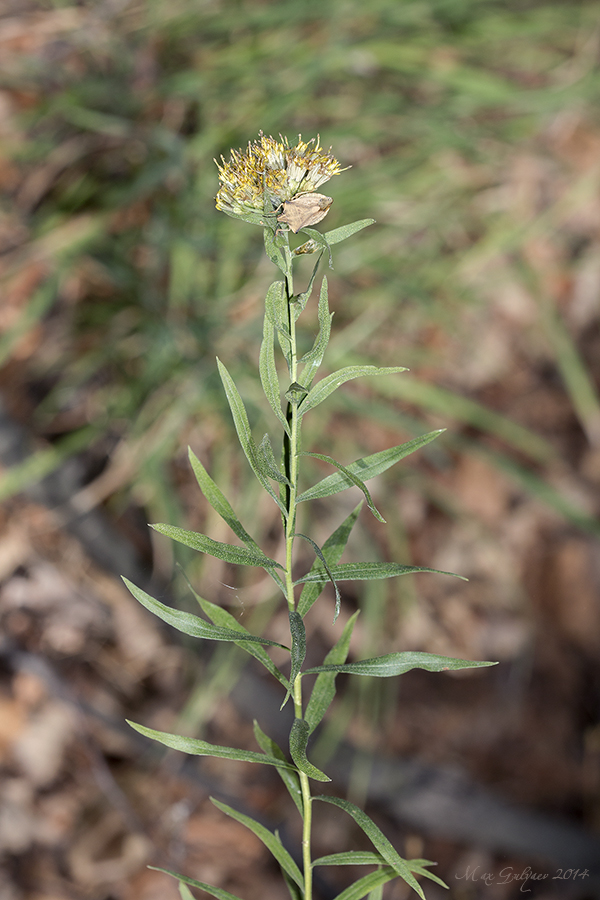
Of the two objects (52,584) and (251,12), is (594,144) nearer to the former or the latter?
(251,12)

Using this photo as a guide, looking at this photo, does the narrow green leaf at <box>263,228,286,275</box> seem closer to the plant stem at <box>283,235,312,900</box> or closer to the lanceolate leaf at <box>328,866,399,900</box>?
the plant stem at <box>283,235,312,900</box>

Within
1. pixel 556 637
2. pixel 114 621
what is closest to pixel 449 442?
pixel 556 637

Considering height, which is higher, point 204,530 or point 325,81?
point 325,81

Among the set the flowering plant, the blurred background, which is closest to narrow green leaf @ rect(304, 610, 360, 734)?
the flowering plant

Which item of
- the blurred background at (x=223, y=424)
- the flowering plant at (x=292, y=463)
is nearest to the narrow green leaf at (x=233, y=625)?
the flowering plant at (x=292, y=463)

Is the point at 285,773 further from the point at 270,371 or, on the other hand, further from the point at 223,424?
the point at 223,424

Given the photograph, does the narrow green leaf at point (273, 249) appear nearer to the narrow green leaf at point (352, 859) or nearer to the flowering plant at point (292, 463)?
the flowering plant at point (292, 463)
